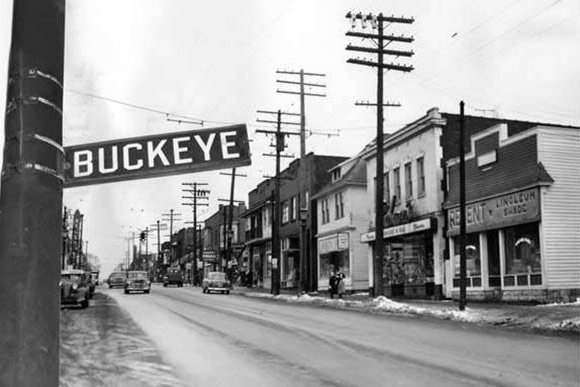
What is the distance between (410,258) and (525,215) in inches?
433

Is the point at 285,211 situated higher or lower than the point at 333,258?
higher

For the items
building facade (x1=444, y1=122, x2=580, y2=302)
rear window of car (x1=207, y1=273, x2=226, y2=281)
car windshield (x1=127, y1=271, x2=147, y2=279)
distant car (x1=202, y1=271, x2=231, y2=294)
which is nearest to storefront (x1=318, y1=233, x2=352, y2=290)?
distant car (x1=202, y1=271, x2=231, y2=294)

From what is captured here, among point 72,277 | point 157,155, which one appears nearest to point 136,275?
point 72,277

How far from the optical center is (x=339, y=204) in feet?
151

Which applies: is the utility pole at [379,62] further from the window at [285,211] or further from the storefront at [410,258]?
the window at [285,211]

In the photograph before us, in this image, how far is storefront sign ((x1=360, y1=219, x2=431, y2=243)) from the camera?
107ft

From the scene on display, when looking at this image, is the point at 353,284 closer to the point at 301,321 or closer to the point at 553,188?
the point at 553,188

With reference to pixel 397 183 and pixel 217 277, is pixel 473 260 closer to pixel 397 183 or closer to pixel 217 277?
pixel 397 183

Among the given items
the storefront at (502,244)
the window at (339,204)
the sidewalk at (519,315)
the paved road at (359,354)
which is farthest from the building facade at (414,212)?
the paved road at (359,354)

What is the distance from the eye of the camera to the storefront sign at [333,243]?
43344mm

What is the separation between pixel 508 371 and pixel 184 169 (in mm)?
7643

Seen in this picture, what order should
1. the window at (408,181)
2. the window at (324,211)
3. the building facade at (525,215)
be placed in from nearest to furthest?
the building facade at (525,215) → the window at (408,181) → the window at (324,211)

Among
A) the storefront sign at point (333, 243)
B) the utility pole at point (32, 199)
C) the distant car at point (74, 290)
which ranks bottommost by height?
the distant car at point (74, 290)

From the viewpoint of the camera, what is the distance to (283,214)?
194 feet
